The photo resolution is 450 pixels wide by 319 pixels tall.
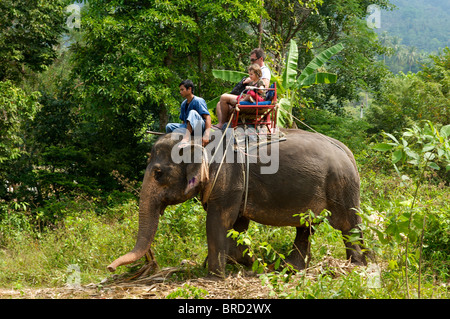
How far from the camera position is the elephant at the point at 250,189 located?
602cm

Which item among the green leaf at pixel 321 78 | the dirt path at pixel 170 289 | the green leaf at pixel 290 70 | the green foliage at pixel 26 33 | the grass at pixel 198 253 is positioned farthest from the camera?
the green foliage at pixel 26 33

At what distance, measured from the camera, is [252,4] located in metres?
13.0

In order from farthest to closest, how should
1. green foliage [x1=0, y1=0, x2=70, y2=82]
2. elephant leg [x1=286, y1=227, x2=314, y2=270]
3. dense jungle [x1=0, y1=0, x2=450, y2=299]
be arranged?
green foliage [x1=0, y1=0, x2=70, y2=82] < elephant leg [x1=286, y1=227, x2=314, y2=270] < dense jungle [x1=0, y1=0, x2=450, y2=299]

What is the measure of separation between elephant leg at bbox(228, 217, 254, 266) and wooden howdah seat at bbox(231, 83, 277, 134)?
1.14 m

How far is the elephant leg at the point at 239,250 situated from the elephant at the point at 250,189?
12mm

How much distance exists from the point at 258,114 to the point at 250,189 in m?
0.88

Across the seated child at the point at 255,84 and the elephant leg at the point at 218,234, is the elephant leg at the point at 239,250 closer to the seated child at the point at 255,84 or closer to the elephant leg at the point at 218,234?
the elephant leg at the point at 218,234

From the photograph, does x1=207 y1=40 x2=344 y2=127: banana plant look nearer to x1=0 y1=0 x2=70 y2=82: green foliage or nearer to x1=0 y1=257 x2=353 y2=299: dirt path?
x1=0 y1=0 x2=70 y2=82: green foliage

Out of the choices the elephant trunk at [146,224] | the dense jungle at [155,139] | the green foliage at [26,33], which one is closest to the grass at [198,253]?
the dense jungle at [155,139]

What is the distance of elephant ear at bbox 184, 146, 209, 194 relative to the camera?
19.5ft

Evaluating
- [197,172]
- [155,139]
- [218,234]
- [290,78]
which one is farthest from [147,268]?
[155,139]

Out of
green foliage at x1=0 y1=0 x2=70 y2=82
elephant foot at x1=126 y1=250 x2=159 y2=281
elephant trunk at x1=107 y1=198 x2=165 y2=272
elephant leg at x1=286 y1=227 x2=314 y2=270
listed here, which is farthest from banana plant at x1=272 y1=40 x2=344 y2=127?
green foliage at x1=0 y1=0 x2=70 y2=82

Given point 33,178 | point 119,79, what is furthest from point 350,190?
point 33,178
